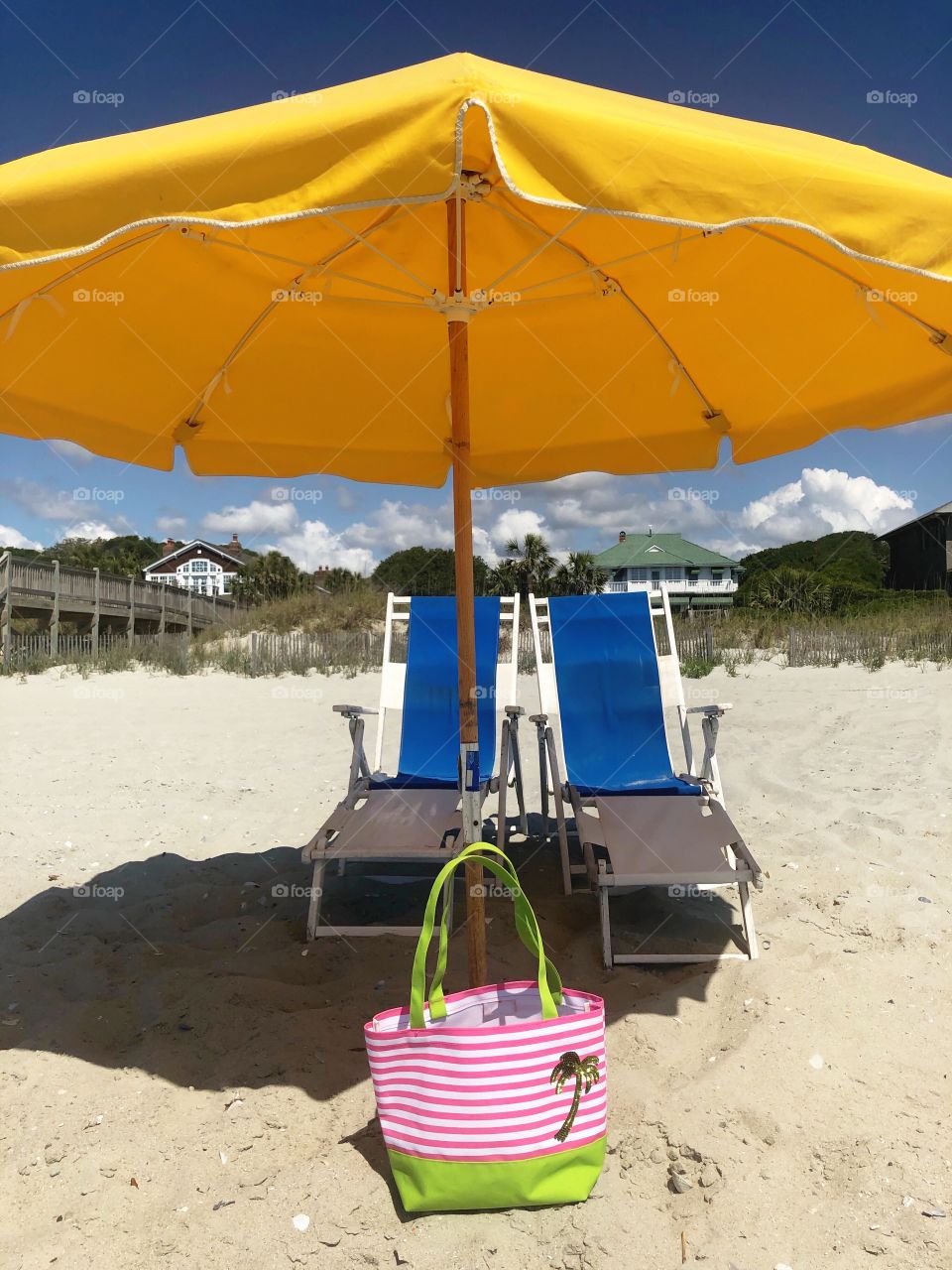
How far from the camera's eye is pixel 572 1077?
62.7 inches

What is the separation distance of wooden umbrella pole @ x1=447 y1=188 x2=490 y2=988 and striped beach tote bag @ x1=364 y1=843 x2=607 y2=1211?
45 centimetres

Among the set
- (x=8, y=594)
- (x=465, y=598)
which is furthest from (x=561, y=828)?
(x=8, y=594)

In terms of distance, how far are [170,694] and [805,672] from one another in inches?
305

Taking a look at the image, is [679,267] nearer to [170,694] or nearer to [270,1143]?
[270,1143]

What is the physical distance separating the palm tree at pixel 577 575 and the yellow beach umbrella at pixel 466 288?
1989 cm

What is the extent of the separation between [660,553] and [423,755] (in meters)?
47.5

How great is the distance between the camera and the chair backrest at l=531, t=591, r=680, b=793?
12.7ft

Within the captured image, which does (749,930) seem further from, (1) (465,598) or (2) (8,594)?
(2) (8,594)

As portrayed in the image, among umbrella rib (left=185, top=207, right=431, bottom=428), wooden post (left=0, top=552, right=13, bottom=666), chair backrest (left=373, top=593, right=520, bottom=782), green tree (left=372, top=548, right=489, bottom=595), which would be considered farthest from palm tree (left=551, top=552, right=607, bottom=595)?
umbrella rib (left=185, top=207, right=431, bottom=428)

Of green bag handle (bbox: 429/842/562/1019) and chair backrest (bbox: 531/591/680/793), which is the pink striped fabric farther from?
chair backrest (bbox: 531/591/680/793)

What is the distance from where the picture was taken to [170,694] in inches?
352

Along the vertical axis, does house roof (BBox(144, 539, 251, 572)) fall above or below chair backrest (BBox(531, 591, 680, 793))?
above

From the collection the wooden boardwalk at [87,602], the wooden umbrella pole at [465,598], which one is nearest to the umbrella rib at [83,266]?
the wooden umbrella pole at [465,598]

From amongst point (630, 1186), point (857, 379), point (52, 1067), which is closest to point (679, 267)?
point (857, 379)
